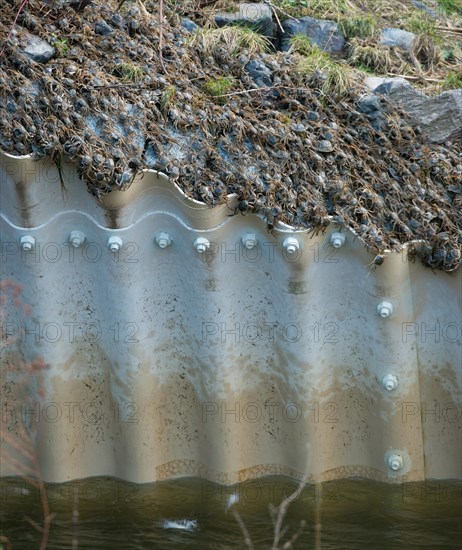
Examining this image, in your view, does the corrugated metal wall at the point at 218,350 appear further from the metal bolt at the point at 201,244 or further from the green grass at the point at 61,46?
the green grass at the point at 61,46

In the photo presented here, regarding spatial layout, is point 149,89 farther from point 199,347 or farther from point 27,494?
point 27,494

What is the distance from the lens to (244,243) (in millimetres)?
3711

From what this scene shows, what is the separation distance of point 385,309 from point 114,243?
125cm

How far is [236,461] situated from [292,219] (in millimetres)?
1156

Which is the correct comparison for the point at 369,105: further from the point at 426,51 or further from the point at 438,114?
the point at 426,51

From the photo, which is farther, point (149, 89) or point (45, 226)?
point (149, 89)

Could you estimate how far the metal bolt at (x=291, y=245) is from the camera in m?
3.65

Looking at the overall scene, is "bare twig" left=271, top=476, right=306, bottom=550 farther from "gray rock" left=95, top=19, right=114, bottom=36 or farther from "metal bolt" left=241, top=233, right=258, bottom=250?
"gray rock" left=95, top=19, right=114, bottom=36

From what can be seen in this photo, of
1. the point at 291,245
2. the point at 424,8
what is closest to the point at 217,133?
the point at 291,245

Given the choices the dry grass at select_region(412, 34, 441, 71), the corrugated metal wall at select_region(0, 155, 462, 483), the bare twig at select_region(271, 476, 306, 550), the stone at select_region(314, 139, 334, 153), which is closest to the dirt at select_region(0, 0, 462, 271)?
the stone at select_region(314, 139, 334, 153)

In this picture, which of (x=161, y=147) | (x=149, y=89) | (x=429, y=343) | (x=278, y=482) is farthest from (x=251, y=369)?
(x=149, y=89)

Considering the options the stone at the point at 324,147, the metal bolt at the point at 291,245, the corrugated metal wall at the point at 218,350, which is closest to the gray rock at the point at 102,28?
the corrugated metal wall at the point at 218,350

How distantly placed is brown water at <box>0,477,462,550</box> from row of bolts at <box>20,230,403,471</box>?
527 millimetres

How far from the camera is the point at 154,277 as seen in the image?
148 inches
